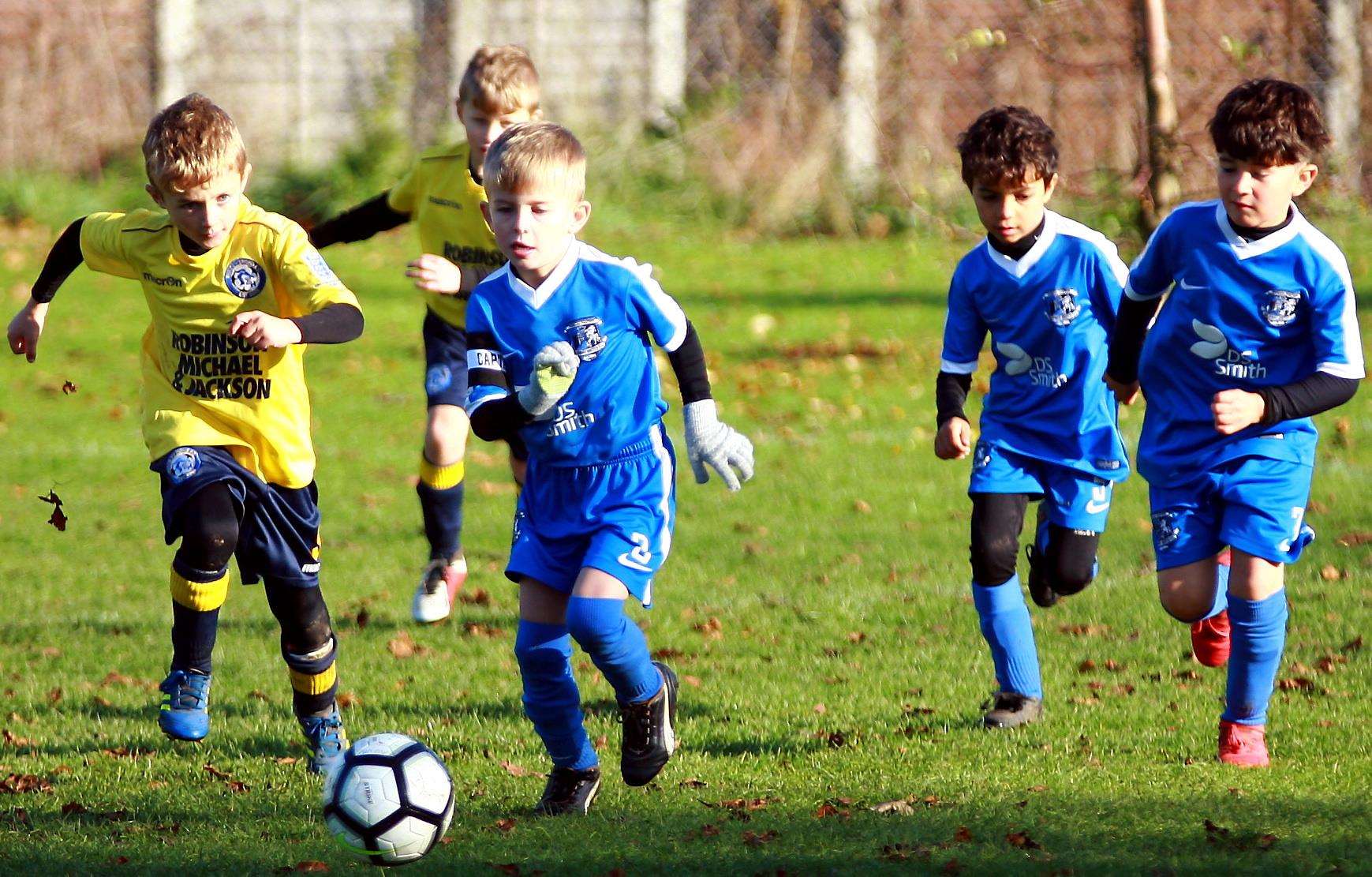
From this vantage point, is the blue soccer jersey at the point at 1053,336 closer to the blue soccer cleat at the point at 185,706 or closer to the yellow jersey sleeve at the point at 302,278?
the yellow jersey sleeve at the point at 302,278

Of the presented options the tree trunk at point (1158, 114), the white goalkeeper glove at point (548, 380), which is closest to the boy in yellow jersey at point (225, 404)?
the white goalkeeper glove at point (548, 380)

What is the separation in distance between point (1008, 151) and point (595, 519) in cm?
179

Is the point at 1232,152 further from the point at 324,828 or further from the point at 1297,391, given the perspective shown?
the point at 324,828

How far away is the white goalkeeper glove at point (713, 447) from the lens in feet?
14.5

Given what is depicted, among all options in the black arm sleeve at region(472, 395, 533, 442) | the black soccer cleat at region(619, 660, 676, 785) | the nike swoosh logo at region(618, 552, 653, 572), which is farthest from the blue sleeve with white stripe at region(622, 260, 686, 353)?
the black soccer cleat at region(619, 660, 676, 785)

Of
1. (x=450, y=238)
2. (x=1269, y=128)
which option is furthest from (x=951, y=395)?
(x=450, y=238)

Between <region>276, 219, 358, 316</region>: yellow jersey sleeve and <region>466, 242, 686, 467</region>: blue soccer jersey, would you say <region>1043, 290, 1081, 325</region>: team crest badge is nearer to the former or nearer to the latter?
<region>466, 242, 686, 467</region>: blue soccer jersey

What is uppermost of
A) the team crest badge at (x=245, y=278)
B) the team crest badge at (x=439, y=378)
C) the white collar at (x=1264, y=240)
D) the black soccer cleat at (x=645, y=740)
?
the white collar at (x=1264, y=240)

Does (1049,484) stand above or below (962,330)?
below

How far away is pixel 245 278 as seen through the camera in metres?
4.90

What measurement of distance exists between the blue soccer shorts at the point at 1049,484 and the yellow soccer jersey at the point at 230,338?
2.09 metres

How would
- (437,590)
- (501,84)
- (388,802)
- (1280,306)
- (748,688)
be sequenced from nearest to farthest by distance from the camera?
(388,802) < (1280,306) < (748,688) < (501,84) < (437,590)

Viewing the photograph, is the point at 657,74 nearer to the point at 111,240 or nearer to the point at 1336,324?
the point at 111,240

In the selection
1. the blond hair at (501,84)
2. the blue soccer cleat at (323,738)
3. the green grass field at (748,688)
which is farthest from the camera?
the blond hair at (501,84)
